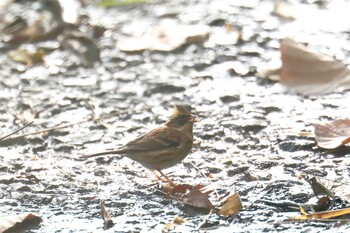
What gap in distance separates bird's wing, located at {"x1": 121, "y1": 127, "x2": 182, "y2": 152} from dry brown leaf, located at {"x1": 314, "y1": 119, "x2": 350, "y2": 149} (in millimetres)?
837

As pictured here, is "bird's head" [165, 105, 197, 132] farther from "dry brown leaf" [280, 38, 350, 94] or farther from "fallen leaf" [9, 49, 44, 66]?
"fallen leaf" [9, 49, 44, 66]

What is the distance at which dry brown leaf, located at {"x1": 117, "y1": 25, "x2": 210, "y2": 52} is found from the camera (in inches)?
292

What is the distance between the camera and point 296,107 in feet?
19.8

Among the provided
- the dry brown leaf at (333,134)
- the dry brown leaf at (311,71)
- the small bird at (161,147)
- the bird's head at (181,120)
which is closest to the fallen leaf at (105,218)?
the small bird at (161,147)

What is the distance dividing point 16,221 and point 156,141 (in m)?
1.19

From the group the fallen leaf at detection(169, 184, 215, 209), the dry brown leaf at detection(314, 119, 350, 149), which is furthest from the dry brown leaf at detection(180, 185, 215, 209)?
the dry brown leaf at detection(314, 119, 350, 149)

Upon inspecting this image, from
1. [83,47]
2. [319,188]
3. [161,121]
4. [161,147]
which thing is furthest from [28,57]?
[319,188]

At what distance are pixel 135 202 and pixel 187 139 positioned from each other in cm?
67

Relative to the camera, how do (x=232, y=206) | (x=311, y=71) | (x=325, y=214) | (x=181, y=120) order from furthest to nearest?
(x=311, y=71), (x=181, y=120), (x=232, y=206), (x=325, y=214)

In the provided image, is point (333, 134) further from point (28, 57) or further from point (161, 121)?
point (28, 57)

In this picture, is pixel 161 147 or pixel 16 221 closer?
pixel 16 221

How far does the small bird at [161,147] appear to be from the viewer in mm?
5004

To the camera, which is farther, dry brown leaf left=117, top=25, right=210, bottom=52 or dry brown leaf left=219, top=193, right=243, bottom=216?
dry brown leaf left=117, top=25, right=210, bottom=52

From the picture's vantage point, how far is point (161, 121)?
5.96 meters
